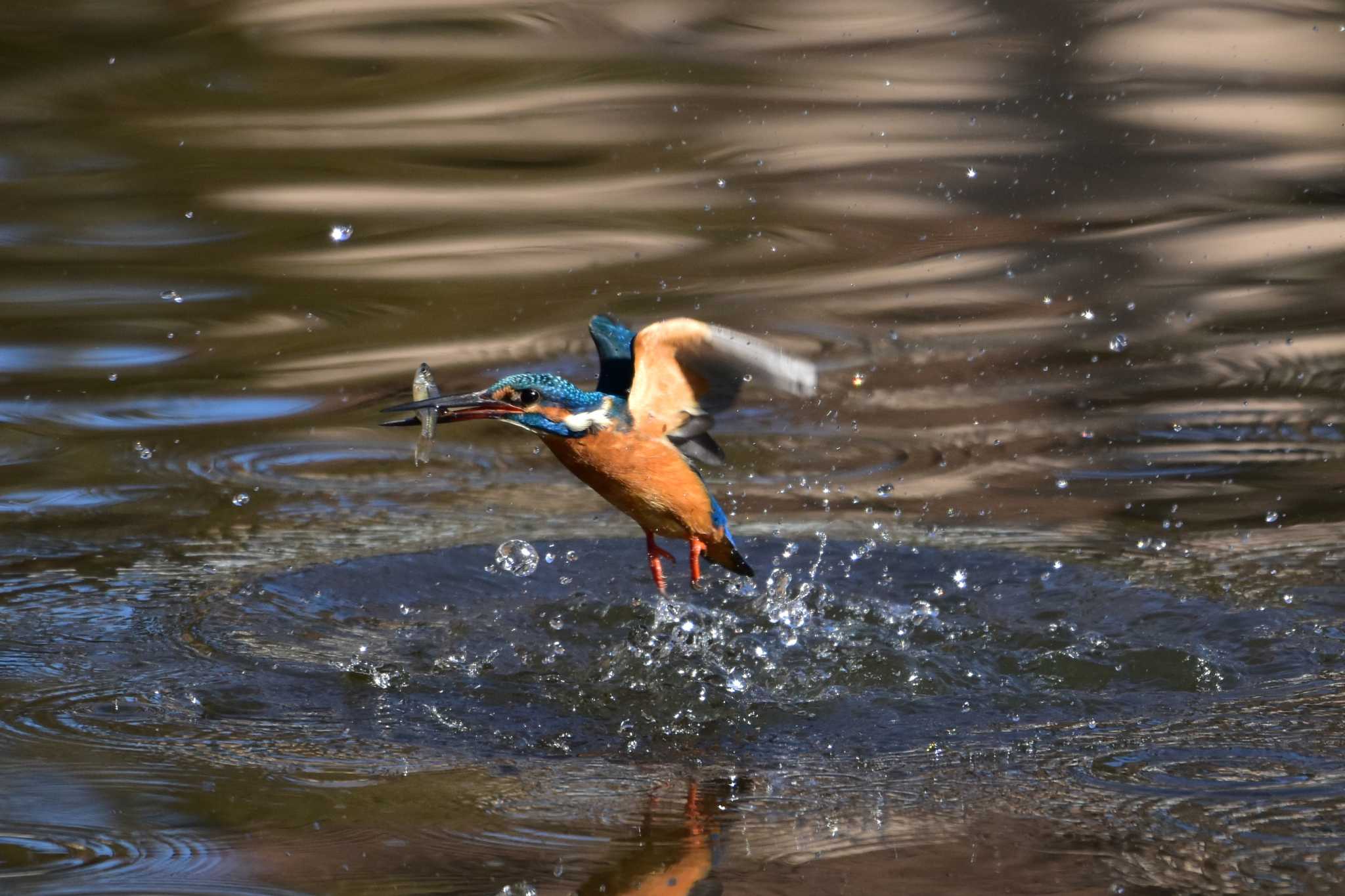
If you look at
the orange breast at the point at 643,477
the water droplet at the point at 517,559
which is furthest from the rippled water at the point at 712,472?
the orange breast at the point at 643,477

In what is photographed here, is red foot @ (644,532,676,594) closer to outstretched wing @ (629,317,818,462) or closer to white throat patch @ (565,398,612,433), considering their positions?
outstretched wing @ (629,317,818,462)

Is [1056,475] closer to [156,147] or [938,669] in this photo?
[938,669]

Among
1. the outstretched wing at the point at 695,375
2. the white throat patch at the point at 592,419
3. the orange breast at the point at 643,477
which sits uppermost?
the outstretched wing at the point at 695,375

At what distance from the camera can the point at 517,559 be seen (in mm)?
3959

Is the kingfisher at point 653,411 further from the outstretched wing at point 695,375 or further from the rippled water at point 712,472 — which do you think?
the rippled water at point 712,472

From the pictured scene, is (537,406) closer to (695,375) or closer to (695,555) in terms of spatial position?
(695,375)

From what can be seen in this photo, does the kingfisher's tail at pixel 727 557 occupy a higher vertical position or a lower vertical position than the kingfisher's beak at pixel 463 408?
lower

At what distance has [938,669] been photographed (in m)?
3.14

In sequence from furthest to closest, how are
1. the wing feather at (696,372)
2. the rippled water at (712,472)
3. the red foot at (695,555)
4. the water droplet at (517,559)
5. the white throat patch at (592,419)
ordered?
1. the water droplet at (517,559)
2. the red foot at (695,555)
3. the white throat patch at (592,419)
4. the wing feather at (696,372)
5. the rippled water at (712,472)

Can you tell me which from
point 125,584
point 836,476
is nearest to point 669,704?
point 125,584

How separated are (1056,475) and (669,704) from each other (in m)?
2.08

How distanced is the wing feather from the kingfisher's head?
9cm

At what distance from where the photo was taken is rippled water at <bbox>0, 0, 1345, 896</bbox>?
2414mm

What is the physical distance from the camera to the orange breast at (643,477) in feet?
10.4
